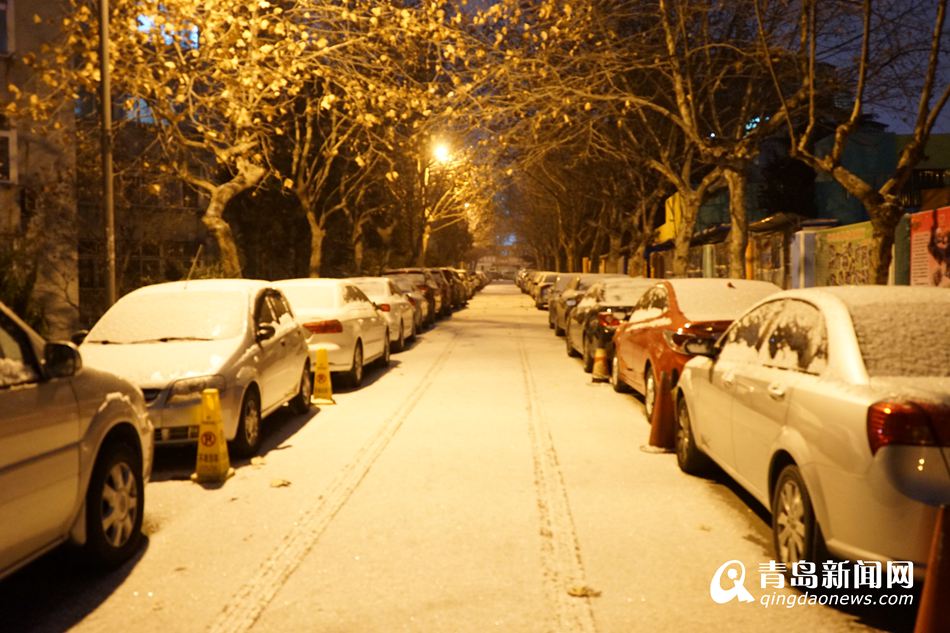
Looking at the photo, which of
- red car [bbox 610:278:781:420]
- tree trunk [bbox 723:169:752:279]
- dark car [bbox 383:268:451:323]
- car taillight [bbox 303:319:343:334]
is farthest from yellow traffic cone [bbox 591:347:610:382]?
dark car [bbox 383:268:451:323]

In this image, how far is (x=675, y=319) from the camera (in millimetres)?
10055

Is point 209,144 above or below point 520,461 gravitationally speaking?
above

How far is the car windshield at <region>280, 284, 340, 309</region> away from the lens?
13.5 m

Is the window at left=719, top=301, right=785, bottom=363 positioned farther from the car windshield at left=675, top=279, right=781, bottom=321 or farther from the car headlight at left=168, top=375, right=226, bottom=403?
the car headlight at left=168, top=375, right=226, bottom=403

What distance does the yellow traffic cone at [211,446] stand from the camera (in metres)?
7.52

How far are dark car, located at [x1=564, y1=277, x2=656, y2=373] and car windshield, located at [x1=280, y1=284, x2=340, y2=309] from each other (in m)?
4.11

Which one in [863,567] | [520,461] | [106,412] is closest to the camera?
[863,567]

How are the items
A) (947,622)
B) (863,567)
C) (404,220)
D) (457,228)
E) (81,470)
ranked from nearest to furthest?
(947,622)
(863,567)
(81,470)
(404,220)
(457,228)

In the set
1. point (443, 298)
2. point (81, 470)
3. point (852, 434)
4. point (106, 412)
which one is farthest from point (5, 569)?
point (443, 298)

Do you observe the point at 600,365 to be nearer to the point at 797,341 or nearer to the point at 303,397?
the point at 303,397

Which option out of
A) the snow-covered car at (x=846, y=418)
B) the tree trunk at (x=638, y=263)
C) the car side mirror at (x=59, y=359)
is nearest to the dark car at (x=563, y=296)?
the tree trunk at (x=638, y=263)

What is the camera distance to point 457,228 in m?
77.6

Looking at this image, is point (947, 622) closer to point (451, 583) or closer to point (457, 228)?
point (451, 583)

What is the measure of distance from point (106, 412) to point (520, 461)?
13.2 feet
